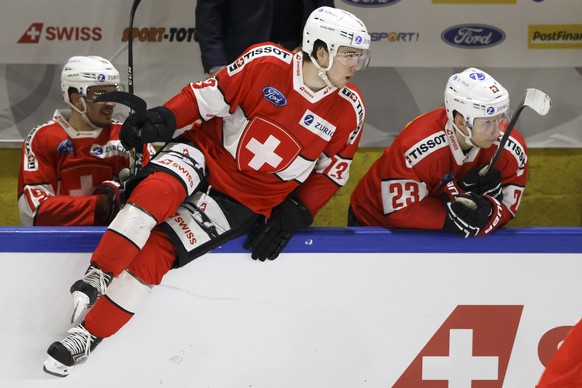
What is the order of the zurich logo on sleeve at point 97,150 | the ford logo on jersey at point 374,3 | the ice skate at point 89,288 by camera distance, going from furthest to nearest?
1. the ford logo on jersey at point 374,3
2. the zurich logo on sleeve at point 97,150
3. the ice skate at point 89,288

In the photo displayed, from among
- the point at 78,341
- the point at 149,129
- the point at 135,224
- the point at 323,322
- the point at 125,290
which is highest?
the point at 149,129

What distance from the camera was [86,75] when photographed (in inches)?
139

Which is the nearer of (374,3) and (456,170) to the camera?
(456,170)

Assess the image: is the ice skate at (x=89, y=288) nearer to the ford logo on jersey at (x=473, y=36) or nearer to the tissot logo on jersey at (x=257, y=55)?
the tissot logo on jersey at (x=257, y=55)

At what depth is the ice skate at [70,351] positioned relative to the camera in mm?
2822

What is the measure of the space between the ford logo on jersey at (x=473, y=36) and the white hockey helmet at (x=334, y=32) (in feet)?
4.43

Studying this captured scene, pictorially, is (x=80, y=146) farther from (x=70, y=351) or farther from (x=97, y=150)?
(x=70, y=351)

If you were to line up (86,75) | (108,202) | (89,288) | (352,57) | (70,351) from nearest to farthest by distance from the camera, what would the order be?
(89,288), (70,351), (352,57), (108,202), (86,75)

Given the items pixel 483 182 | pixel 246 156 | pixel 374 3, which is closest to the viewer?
pixel 246 156

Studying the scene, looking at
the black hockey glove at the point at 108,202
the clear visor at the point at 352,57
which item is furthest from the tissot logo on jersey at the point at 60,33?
the clear visor at the point at 352,57

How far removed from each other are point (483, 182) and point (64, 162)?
1.50m

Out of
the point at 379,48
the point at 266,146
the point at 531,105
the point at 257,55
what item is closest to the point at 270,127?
the point at 266,146

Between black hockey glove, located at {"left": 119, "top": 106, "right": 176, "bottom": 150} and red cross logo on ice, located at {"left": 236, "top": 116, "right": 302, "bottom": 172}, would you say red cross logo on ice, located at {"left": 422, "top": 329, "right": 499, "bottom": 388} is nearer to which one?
red cross logo on ice, located at {"left": 236, "top": 116, "right": 302, "bottom": 172}

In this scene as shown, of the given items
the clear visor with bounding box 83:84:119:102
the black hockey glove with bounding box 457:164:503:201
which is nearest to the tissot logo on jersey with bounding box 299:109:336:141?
the black hockey glove with bounding box 457:164:503:201
